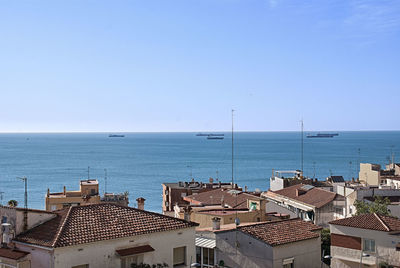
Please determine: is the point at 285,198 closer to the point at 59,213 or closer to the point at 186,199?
the point at 186,199

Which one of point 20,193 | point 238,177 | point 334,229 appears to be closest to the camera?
point 334,229

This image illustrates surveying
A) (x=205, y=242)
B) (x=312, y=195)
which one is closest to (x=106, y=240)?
(x=205, y=242)

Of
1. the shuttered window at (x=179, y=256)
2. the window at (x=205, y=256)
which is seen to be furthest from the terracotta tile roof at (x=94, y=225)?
the window at (x=205, y=256)

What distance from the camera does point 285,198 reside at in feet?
165

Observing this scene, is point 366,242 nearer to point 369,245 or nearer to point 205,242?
point 369,245

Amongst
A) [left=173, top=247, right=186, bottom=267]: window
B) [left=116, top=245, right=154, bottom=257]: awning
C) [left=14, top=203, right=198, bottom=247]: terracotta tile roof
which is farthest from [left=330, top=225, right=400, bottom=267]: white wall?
[left=116, top=245, right=154, bottom=257]: awning

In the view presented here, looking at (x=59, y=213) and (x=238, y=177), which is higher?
(x=59, y=213)

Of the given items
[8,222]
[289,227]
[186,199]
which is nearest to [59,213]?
[8,222]

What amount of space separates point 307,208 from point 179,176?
294 feet

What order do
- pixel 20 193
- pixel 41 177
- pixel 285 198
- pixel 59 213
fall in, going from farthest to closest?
pixel 41 177 < pixel 20 193 < pixel 285 198 < pixel 59 213

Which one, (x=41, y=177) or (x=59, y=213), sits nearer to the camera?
(x=59, y=213)

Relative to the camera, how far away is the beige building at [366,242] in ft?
79.6

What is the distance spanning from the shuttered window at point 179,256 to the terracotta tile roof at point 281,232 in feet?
10.4

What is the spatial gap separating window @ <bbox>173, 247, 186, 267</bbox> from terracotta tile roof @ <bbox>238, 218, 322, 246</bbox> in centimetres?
317
